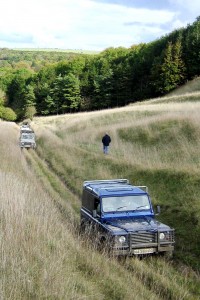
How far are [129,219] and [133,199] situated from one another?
2.21ft

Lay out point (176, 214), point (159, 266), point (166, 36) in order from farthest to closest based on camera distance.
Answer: point (166, 36) < point (176, 214) < point (159, 266)

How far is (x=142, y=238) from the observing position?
9.98 meters

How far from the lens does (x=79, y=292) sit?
6.54m

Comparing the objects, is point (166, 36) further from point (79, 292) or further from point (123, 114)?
point (79, 292)

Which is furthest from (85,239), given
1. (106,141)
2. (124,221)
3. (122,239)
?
(106,141)

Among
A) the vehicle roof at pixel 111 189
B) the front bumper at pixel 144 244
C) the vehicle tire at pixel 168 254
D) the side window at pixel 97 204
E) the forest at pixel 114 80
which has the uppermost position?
the forest at pixel 114 80

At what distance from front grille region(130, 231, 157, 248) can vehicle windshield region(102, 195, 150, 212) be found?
4.21 ft

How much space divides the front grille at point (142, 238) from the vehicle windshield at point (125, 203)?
1.28m

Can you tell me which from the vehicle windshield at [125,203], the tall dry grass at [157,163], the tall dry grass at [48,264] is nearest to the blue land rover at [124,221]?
the vehicle windshield at [125,203]

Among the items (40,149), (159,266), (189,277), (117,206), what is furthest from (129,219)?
(40,149)

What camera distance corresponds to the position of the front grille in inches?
389

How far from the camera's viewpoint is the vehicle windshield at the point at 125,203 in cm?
1123

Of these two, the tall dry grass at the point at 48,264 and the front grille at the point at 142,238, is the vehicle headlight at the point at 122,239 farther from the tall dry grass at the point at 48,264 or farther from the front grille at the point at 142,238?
the tall dry grass at the point at 48,264

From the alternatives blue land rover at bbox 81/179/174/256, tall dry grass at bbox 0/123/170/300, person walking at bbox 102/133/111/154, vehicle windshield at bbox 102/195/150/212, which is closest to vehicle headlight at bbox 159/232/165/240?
blue land rover at bbox 81/179/174/256
